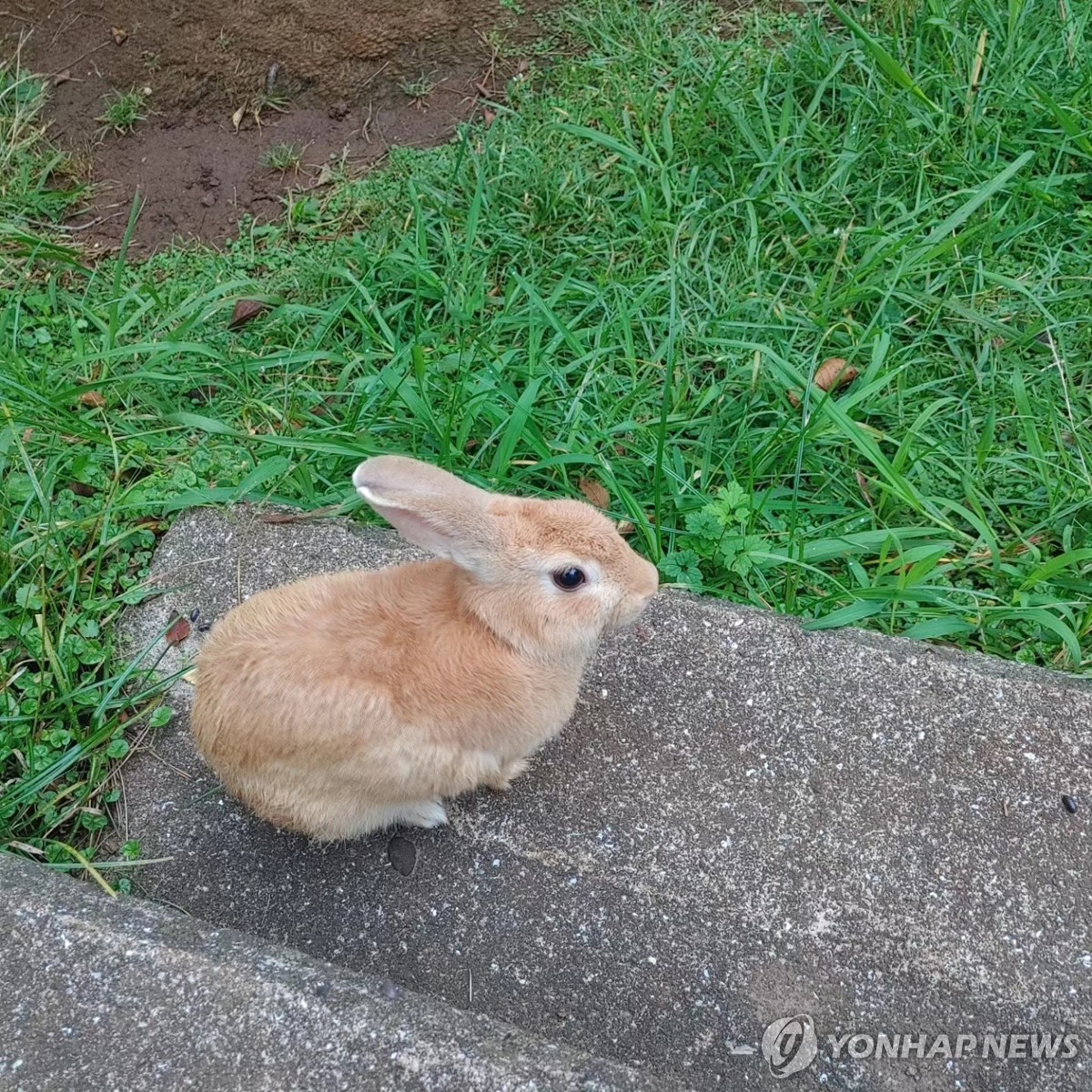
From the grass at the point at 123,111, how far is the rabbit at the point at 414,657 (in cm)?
352

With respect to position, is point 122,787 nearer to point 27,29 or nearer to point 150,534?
point 150,534

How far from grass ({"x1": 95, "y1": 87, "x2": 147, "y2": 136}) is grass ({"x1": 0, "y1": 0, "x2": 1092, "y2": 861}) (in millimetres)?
618

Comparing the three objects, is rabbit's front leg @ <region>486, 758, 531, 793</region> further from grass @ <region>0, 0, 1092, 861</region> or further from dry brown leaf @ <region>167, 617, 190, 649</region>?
dry brown leaf @ <region>167, 617, 190, 649</region>

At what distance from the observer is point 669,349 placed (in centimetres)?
322

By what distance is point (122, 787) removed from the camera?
2617 millimetres

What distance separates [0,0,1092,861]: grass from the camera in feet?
9.64

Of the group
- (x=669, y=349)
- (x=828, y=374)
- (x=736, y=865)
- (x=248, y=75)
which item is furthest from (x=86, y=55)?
(x=736, y=865)

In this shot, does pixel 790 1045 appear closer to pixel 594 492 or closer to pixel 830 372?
pixel 594 492

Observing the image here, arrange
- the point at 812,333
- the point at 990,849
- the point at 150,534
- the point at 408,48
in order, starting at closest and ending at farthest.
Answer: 1. the point at 990,849
2. the point at 150,534
3. the point at 812,333
4. the point at 408,48

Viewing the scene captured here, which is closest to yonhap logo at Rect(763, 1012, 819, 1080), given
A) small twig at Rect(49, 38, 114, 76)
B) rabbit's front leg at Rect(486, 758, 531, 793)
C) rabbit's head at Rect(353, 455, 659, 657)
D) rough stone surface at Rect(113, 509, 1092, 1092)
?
rough stone surface at Rect(113, 509, 1092, 1092)

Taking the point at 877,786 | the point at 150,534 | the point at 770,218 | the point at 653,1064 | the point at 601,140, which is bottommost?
the point at 653,1064

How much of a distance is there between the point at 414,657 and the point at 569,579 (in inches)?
16.2

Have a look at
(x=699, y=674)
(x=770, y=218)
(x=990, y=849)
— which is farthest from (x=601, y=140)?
(x=990, y=849)

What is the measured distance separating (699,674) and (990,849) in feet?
2.86
